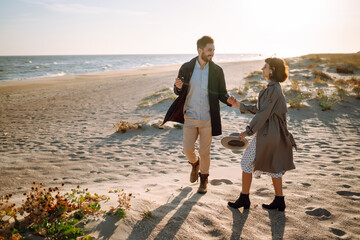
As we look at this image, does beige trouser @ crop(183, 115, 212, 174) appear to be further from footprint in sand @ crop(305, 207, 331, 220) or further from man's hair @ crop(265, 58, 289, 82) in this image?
footprint in sand @ crop(305, 207, 331, 220)

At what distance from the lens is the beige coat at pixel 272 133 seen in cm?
299

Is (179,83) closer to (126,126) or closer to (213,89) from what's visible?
(213,89)

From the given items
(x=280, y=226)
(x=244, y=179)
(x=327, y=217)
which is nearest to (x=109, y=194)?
(x=244, y=179)

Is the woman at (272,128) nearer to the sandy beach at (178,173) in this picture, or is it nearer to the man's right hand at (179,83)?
the sandy beach at (178,173)

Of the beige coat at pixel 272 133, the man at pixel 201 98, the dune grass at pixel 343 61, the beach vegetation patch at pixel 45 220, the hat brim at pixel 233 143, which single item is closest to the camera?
the beach vegetation patch at pixel 45 220

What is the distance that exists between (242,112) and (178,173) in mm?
2113

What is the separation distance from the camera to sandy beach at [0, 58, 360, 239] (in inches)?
116

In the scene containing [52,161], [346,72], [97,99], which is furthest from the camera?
[346,72]

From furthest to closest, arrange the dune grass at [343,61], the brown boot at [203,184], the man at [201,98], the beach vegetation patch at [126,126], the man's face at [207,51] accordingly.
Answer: the dune grass at [343,61] → the beach vegetation patch at [126,126] → the brown boot at [203,184] → the man at [201,98] → the man's face at [207,51]

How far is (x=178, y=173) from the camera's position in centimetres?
501

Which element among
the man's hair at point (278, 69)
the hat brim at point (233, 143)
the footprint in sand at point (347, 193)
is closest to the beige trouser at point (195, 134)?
the hat brim at point (233, 143)

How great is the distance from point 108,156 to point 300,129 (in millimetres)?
5672

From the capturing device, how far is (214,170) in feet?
16.5

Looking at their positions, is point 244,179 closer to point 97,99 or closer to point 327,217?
point 327,217
